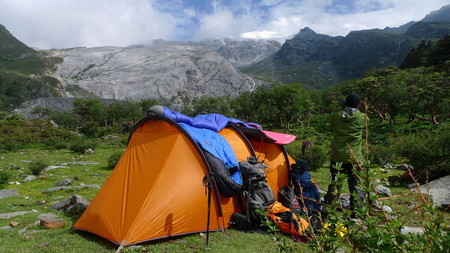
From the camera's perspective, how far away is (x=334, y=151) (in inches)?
266

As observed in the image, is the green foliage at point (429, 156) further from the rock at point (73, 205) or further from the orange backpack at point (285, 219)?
the rock at point (73, 205)

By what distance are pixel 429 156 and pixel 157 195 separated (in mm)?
10428

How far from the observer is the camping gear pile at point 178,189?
214 inches

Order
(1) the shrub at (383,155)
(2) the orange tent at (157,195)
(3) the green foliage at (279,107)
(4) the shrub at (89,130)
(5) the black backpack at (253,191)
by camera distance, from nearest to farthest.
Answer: (2) the orange tent at (157,195) < (5) the black backpack at (253,191) < (1) the shrub at (383,155) < (3) the green foliage at (279,107) < (4) the shrub at (89,130)

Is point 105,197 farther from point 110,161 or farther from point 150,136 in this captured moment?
point 110,161

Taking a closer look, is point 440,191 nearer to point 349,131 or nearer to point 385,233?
point 349,131

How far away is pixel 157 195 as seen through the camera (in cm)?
563

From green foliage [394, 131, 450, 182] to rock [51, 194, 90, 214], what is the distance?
420 inches

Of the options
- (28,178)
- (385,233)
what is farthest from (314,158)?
(28,178)

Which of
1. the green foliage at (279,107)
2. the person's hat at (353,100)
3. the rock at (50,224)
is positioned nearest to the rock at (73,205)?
the rock at (50,224)

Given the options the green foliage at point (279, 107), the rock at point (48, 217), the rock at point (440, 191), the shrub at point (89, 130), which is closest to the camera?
the rock at point (48, 217)

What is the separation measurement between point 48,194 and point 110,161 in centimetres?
637

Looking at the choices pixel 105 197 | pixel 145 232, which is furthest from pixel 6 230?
pixel 145 232

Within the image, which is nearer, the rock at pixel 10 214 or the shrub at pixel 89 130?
the rock at pixel 10 214
